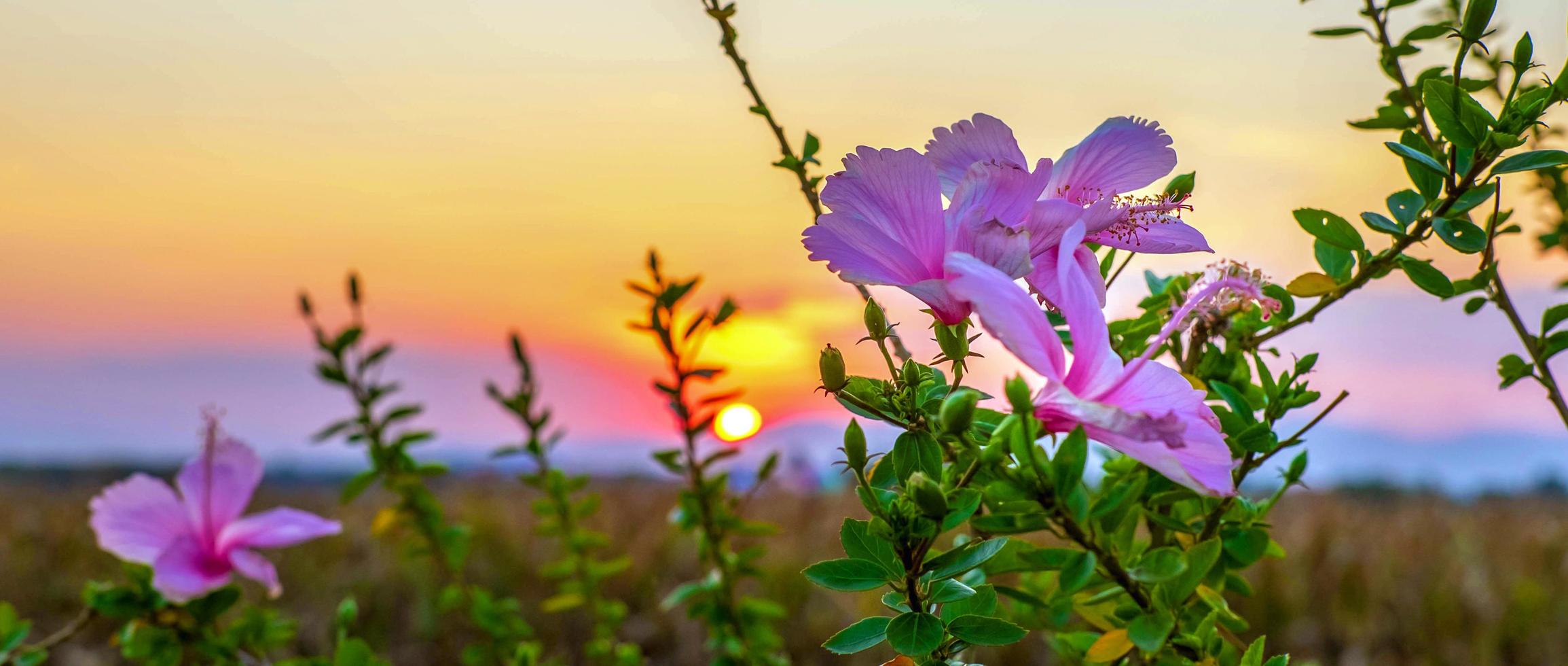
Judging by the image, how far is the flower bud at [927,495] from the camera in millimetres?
546

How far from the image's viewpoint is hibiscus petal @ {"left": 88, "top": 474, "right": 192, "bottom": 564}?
1.17 metres

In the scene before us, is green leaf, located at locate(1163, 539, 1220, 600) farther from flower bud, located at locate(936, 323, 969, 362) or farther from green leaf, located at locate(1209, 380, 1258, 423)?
flower bud, located at locate(936, 323, 969, 362)

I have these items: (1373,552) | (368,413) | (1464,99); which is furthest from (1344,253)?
(1373,552)

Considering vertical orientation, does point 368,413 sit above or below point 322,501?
below

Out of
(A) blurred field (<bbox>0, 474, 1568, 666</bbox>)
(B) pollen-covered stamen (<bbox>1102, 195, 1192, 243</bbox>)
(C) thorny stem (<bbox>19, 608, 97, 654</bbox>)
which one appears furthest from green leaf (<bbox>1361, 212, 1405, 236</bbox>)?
(A) blurred field (<bbox>0, 474, 1568, 666</bbox>)

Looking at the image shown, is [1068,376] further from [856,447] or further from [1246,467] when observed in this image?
[1246,467]

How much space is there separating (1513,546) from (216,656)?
4.17 metres

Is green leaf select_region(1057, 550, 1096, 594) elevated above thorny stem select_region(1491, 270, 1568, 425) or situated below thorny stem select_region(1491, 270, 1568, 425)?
below

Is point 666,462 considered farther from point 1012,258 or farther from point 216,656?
point 1012,258

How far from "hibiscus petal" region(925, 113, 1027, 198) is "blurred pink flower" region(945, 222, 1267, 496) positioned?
0.08 m

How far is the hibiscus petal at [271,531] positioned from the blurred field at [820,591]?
23.7 inches

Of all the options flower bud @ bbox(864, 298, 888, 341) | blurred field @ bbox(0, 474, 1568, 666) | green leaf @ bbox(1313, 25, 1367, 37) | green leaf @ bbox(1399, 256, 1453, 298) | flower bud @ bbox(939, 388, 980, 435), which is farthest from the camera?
blurred field @ bbox(0, 474, 1568, 666)

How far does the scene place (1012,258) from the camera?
599 mm

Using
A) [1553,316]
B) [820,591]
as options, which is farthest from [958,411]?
[820,591]
